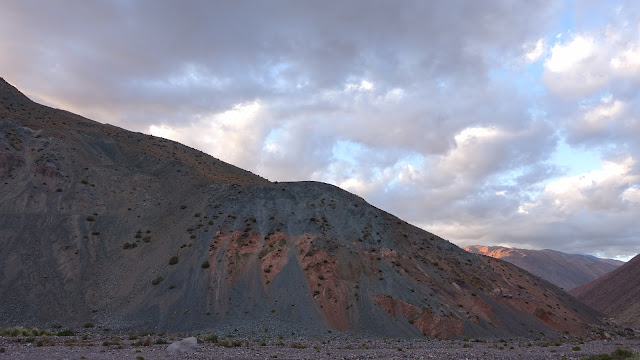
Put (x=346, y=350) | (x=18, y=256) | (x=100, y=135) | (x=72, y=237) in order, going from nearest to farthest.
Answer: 1. (x=346, y=350)
2. (x=18, y=256)
3. (x=72, y=237)
4. (x=100, y=135)

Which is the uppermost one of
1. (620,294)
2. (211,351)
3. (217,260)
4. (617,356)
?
(620,294)

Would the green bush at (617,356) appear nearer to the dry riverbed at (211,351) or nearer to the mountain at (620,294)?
the dry riverbed at (211,351)

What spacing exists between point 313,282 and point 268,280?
4.72m

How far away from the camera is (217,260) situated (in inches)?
1993

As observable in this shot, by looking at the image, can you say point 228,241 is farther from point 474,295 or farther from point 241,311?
point 474,295

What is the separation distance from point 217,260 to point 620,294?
10447cm

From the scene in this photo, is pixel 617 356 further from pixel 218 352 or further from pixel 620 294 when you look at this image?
pixel 620 294

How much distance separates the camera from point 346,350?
30484mm

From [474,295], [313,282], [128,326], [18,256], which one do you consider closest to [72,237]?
[18,256]

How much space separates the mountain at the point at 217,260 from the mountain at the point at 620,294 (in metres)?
34.1

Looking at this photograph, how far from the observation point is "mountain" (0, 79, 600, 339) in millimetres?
43750

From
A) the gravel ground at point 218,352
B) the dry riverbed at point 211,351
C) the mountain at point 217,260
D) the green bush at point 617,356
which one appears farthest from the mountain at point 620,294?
the gravel ground at point 218,352

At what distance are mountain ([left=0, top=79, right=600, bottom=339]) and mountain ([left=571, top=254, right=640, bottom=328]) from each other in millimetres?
34133

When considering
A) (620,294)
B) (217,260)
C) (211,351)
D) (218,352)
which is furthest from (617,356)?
(620,294)
